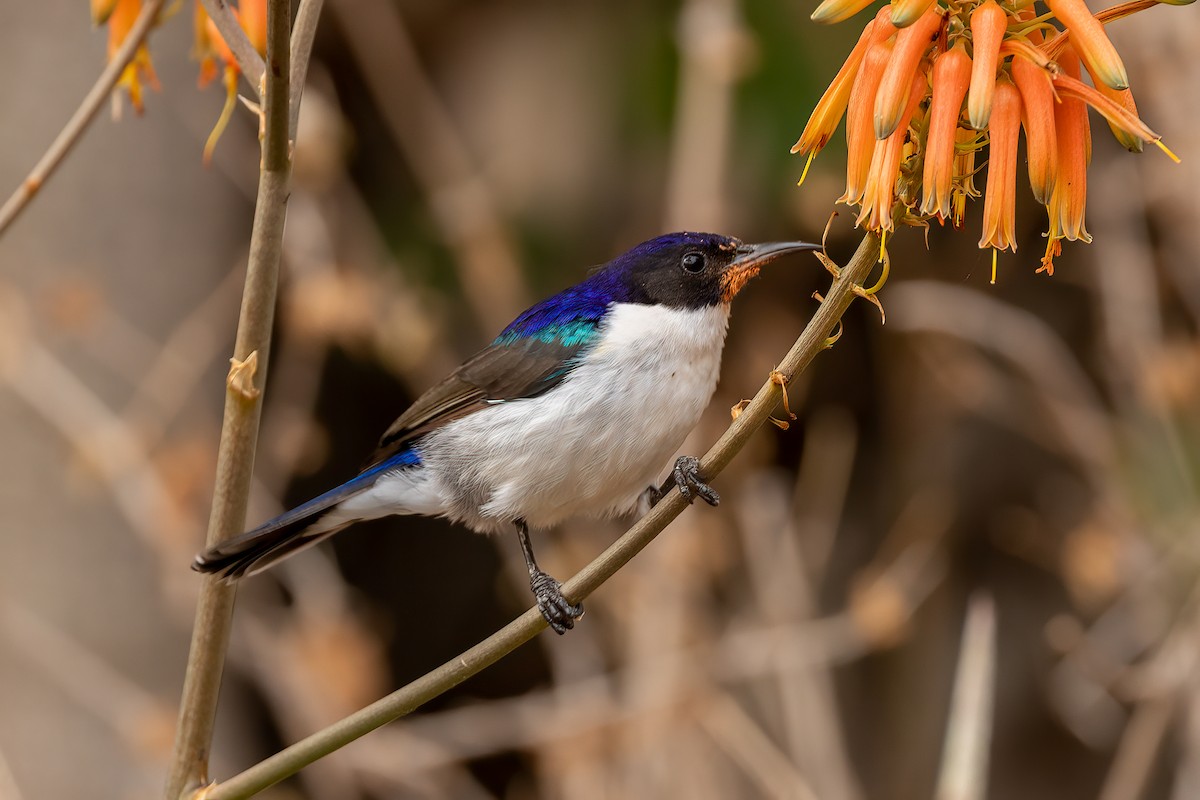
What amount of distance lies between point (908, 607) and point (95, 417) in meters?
2.94

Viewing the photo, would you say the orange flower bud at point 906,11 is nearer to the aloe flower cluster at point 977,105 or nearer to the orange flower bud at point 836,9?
the aloe flower cluster at point 977,105

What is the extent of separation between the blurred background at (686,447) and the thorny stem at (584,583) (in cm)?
208

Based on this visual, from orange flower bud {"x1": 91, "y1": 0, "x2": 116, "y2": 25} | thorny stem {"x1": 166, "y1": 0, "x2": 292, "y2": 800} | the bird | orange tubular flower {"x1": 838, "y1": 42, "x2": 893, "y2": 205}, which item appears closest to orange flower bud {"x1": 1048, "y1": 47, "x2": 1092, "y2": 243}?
orange tubular flower {"x1": 838, "y1": 42, "x2": 893, "y2": 205}

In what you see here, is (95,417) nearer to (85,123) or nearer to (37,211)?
(37,211)

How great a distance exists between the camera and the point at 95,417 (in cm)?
427

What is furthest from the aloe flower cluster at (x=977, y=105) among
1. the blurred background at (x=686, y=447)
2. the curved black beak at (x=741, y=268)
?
the blurred background at (x=686, y=447)

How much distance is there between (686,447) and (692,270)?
159cm

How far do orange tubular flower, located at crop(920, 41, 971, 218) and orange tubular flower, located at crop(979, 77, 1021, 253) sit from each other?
0.05m

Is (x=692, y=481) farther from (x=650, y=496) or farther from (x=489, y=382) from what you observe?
(x=489, y=382)

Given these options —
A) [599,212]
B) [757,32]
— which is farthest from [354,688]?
[757,32]

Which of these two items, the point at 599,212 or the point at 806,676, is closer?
the point at 806,676

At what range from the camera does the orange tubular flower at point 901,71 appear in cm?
165

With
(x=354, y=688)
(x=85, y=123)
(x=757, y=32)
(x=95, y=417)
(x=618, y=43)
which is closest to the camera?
(x=85, y=123)

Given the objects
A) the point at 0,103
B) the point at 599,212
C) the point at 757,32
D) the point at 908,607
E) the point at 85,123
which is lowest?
the point at 908,607
